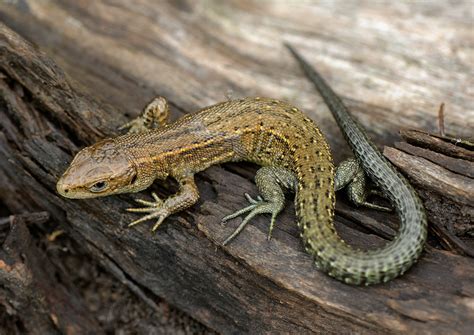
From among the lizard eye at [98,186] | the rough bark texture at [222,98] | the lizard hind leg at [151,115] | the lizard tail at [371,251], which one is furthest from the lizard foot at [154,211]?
the lizard tail at [371,251]

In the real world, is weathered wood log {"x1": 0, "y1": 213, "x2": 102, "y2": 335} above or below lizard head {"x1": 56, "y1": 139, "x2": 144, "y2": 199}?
below

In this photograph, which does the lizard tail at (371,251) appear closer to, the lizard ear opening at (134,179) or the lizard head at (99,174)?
the lizard ear opening at (134,179)

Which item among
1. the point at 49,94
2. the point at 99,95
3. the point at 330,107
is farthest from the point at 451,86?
the point at 49,94

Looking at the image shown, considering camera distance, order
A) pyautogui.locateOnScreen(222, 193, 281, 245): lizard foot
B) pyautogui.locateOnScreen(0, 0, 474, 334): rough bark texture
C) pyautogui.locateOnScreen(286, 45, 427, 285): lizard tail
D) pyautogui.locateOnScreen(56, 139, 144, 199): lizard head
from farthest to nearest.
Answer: pyautogui.locateOnScreen(56, 139, 144, 199): lizard head < pyautogui.locateOnScreen(222, 193, 281, 245): lizard foot < pyautogui.locateOnScreen(0, 0, 474, 334): rough bark texture < pyautogui.locateOnScreen(286, 45, 427, 285): lizard tail

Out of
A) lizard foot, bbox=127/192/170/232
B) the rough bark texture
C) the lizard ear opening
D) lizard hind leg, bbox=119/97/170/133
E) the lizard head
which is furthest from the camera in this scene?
lizard hind leg, bbox=119/97/170/133

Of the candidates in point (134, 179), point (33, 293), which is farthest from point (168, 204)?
point (33, 293)

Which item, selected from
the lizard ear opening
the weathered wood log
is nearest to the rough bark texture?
the weathered wood log

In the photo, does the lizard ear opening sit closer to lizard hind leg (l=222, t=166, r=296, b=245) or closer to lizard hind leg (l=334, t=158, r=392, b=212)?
lizard hind leg (l=222, t=166, r=296, b=245)

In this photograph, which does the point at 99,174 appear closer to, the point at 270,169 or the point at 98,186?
the point at 98,186

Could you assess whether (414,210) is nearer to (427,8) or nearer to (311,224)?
(311,224)
